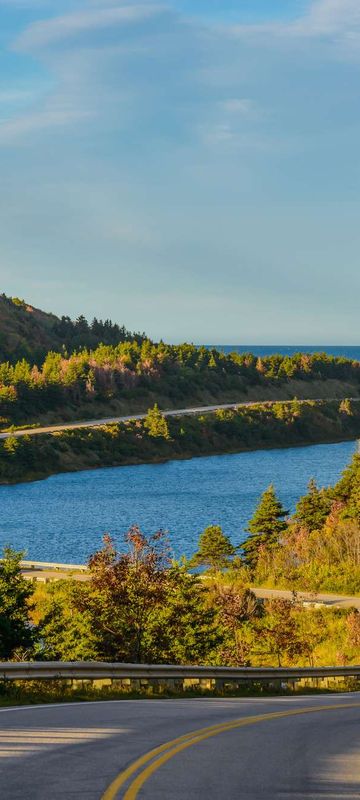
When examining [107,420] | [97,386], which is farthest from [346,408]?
[107,420]

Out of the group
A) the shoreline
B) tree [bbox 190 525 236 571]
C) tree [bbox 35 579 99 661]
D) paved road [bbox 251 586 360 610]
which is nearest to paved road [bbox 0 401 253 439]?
the shoreline

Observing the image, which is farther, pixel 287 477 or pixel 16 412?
pixel 16 412

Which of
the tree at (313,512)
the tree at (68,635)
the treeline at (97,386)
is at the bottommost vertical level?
the tree at (313,512)

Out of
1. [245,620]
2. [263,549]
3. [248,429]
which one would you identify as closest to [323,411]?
[248,429]

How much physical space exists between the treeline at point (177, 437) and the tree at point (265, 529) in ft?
203

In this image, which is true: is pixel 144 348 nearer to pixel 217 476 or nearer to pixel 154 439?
pixel 154 439

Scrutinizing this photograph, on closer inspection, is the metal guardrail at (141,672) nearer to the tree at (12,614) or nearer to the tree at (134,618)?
the tree at (134,618)

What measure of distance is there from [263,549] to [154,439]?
89.4 metres

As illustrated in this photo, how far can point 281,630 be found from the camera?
42.6 m

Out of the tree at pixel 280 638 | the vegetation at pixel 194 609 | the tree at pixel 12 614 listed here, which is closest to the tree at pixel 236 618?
the vegetation at pixel 194 609

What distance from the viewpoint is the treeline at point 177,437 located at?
13250 cm

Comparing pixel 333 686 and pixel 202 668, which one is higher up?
pixel 202 668

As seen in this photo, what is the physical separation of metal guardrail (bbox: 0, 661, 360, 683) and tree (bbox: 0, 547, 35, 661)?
10.4 meters

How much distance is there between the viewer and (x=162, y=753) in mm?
13844
